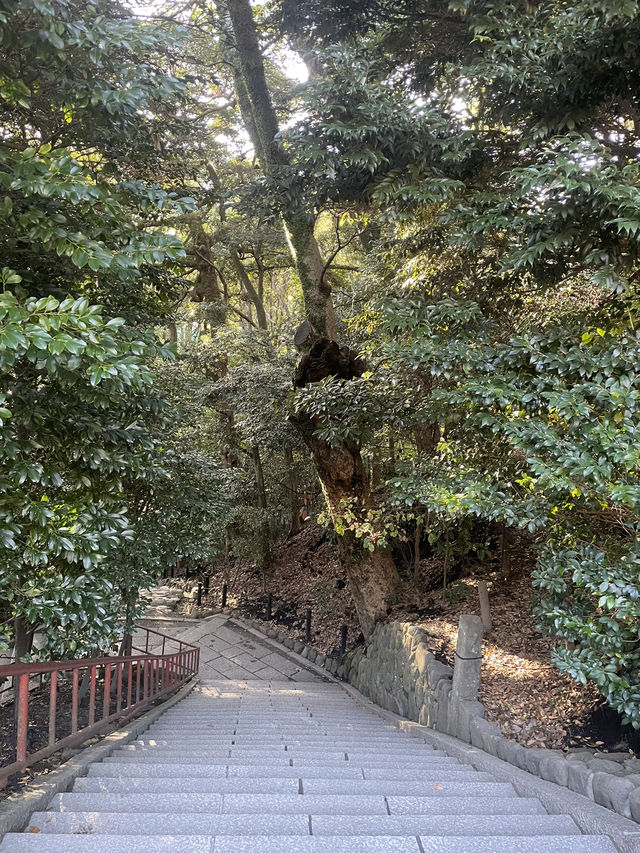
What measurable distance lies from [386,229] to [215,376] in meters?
7.34

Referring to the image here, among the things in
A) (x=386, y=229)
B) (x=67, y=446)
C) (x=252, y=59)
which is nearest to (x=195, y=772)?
(x=67, y=446)

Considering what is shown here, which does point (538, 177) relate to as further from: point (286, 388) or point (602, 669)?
point (286, 388)

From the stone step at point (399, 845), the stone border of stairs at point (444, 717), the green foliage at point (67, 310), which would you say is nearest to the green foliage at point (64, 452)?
the green foliage at point (67, 310)

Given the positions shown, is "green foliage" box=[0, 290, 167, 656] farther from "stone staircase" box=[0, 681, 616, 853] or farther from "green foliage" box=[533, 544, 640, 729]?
"green foliage" box=[533, 544, 640, 729]

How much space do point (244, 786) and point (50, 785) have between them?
0.94 meters

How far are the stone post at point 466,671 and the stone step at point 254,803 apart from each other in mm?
2095

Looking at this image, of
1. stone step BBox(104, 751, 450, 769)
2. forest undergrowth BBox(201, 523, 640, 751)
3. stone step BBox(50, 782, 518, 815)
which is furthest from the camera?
forest undergrowth BBox(201, 523, 640, 751)

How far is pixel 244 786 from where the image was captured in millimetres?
2717

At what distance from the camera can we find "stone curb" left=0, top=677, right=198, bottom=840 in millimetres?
2157

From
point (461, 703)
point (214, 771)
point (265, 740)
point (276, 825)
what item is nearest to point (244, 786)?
point (214, 771)

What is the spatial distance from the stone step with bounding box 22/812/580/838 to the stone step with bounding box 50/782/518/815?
0.15 m

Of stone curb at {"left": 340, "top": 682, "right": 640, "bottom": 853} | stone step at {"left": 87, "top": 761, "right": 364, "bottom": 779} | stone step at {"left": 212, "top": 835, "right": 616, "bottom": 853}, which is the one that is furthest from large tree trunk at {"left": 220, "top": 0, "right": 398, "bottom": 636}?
stone step at {"left": 212, "top": 835, "right": 616, "bottom": 853}

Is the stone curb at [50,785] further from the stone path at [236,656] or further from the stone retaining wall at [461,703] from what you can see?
the stone path at [236,656]

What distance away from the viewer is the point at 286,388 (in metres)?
10.1
